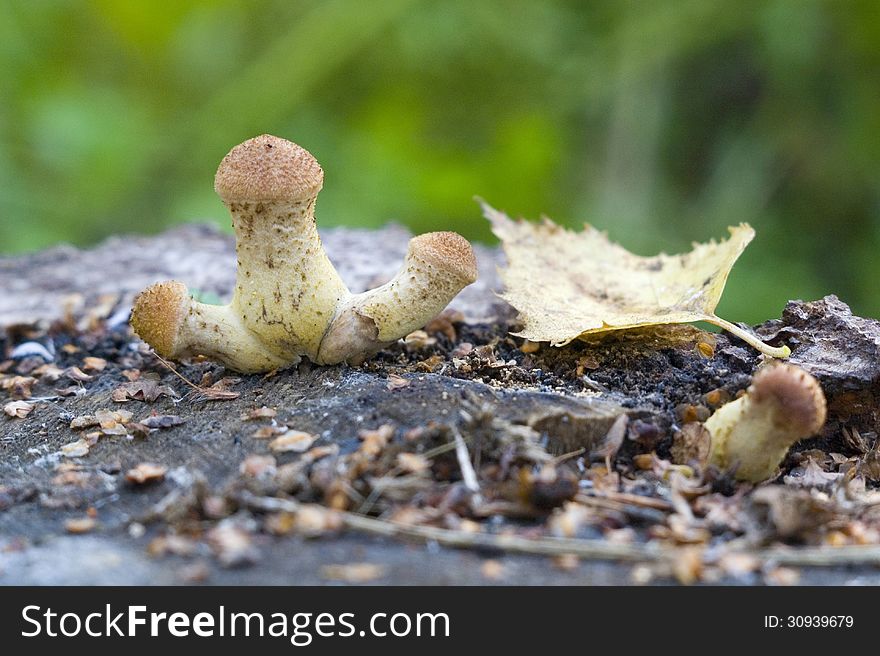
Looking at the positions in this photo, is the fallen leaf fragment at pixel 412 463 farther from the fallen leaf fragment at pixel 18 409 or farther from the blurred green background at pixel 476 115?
the blurred green background at pixel 476 115

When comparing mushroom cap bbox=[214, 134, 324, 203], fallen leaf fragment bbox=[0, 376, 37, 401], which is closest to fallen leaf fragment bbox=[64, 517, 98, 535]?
mushroom cap bbox=[214, 134, 324, 203]

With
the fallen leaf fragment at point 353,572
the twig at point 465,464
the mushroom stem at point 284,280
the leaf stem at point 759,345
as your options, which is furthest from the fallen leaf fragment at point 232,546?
the leaf stem at point 759,345

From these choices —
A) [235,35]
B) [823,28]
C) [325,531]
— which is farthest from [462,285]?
[235,35]

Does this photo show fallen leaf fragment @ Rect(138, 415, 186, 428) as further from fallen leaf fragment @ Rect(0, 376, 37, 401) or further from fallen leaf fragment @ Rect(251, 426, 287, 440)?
fallen leaf fragment @ Rect(0, 376, 37, 401)

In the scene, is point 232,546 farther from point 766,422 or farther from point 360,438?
point 766,422

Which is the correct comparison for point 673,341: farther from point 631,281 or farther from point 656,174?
point 656,174
